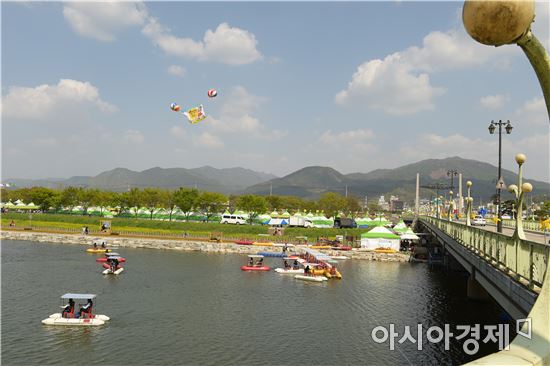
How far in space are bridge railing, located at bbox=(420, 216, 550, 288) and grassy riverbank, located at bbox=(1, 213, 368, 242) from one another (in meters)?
73.1

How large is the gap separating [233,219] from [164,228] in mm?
19688

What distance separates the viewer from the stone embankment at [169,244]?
77.4 meters

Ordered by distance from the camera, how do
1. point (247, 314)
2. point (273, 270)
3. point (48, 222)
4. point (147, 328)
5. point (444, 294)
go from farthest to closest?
point (48, 222), point (273, 270), point (444, 294), point (247, 314), point (147, 328)

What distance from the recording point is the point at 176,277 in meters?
51.5

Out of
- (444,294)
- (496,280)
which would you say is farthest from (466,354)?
(444,294)

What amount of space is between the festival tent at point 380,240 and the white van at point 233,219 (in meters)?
41.4

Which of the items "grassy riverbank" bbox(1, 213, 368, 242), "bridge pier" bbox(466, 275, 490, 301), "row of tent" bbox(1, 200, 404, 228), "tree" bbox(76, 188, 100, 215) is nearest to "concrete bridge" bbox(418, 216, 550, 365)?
"bridge pier" bbox(466, 275, 490, 301)

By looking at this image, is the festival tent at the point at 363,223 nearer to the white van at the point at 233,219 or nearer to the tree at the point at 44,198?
the white van at the point at 233,219

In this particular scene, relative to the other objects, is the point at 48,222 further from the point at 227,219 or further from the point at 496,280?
the point at 496,280

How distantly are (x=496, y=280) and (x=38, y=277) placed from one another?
48.1 meters

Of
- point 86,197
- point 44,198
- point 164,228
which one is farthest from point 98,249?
point 44,198

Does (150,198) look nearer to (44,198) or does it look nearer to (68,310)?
(44,198)

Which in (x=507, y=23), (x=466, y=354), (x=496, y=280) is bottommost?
(x=466, y=354)

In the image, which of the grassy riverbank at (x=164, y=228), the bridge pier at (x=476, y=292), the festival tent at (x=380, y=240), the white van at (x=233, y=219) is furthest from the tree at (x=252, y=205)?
the bridge pier at (x=476, y=292)
